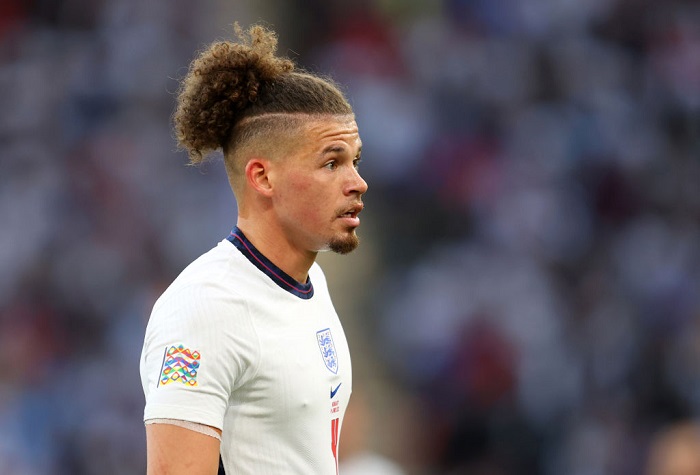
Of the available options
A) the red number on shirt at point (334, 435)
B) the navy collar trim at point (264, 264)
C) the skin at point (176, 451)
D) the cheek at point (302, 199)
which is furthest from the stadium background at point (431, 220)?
the skin at point (176, 451)

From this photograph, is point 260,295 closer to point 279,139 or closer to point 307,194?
point 307,194

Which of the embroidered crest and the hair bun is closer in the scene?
the embroidered crest

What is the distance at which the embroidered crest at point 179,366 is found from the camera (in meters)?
2.46

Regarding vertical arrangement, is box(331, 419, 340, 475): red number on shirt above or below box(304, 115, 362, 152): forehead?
below

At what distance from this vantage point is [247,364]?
8.40 ft

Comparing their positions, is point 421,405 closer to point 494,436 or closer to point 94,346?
point 494,436

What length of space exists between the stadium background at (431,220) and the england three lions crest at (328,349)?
415 centimetres

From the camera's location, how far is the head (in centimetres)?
277

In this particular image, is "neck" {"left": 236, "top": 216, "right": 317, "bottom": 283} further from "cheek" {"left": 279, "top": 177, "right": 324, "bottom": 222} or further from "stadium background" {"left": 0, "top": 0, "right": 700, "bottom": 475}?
"stadium background" {"left": 0, "top": 0, "right": 700, "bottom": 475}

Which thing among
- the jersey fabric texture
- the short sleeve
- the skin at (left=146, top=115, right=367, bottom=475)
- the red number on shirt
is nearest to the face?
the skin at (left=146, top=115, right=367, bottom=475)

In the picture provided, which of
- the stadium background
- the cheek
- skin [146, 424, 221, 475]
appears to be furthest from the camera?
the stadium background

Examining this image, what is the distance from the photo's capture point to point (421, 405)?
7.06 m

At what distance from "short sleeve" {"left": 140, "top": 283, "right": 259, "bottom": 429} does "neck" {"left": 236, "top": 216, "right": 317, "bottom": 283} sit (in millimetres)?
225

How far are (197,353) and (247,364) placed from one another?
0.45 ft
